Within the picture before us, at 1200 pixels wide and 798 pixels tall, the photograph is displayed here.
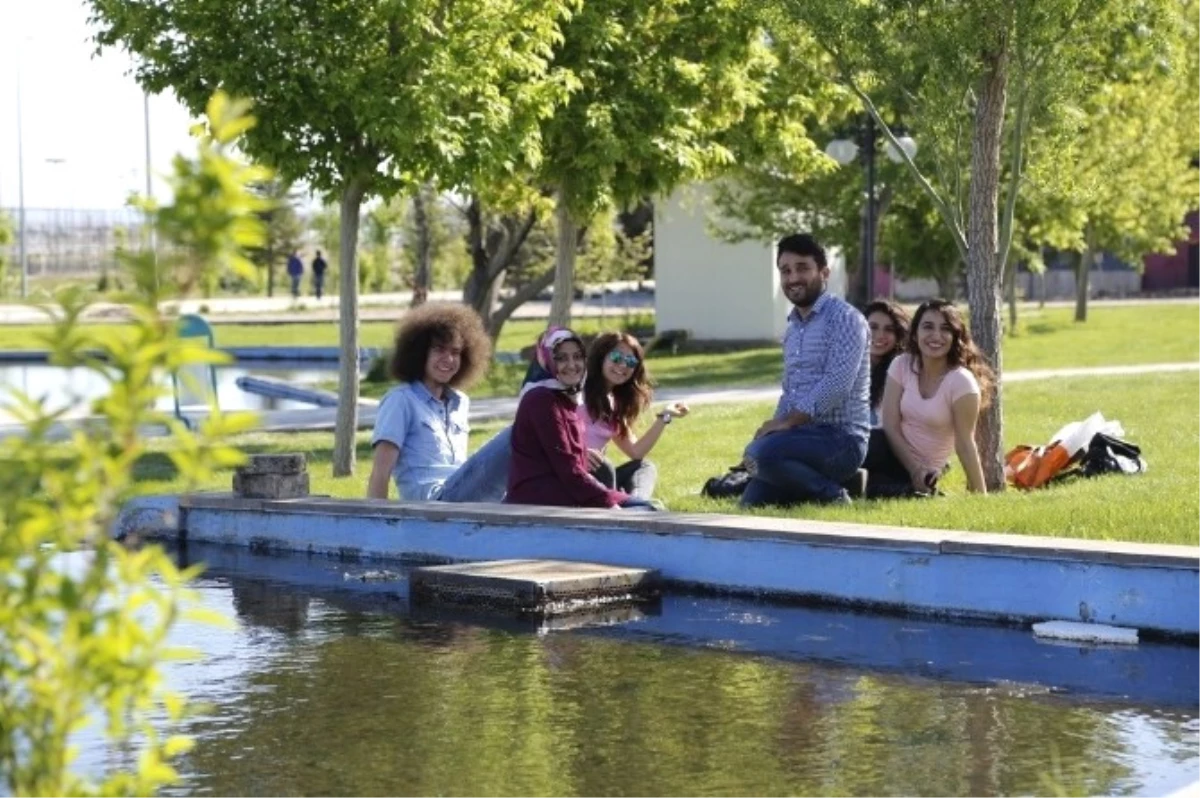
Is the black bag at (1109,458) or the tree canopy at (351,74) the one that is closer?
the black bag at (1109,458)

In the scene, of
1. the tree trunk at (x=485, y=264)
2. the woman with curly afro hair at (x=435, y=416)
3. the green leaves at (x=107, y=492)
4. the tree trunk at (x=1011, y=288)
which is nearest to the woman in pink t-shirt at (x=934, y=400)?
the woman with curly afro hair at (x=435, y=416)

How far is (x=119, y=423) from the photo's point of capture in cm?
375

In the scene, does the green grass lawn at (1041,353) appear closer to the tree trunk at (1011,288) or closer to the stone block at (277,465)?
the tree trunk at (1011,288)

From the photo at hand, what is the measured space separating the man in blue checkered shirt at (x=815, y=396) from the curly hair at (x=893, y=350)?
1316 mm

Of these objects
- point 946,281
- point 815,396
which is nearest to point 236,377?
point 946,281

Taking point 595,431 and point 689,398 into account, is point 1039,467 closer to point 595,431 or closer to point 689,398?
point 595,431

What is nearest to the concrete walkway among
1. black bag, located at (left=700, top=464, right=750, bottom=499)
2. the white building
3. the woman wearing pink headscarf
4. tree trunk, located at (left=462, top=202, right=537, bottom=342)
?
the white building

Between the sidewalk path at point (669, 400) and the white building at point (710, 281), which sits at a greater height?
the white building at point (710, 281)

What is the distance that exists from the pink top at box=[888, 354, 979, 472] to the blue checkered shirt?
0.73m

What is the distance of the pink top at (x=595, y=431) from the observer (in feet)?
40.9

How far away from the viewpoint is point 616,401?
12.6 metres

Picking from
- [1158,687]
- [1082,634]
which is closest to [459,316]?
[1082,634]

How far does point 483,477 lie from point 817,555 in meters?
2.53

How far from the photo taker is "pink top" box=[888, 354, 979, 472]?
1199 centimetres
